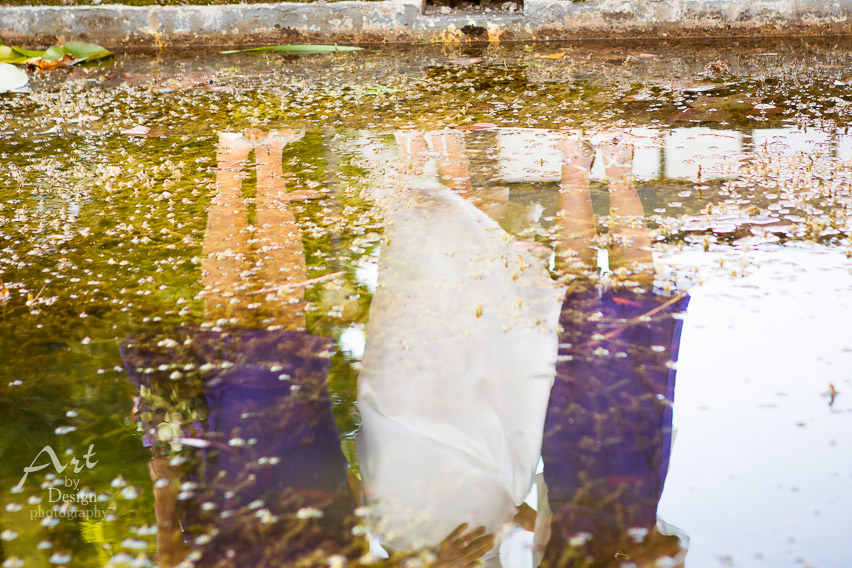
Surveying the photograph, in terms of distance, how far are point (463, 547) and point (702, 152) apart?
1.43 meters

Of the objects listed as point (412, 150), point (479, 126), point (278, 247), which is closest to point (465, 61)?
point (479, 126)

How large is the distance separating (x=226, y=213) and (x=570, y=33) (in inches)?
113

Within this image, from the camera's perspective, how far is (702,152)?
1826 mm

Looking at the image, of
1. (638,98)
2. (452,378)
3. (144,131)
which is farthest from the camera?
(638,98)

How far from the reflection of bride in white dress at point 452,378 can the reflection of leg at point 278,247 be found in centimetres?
14

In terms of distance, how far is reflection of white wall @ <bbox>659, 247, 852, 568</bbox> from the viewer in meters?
0.70

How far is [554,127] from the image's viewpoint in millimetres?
2127

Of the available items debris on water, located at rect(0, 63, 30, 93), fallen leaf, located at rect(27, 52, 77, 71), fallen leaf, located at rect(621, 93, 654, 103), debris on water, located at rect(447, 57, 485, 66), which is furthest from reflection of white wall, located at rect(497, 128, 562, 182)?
fallen leaf, located at rect(27, 52, 77, 71)

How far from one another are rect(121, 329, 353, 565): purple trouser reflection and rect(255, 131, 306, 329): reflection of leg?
7 cm

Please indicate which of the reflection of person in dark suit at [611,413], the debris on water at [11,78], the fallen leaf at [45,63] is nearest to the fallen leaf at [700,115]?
the reflection of person in dark suit at [611,413]

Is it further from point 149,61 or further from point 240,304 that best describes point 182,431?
point 149,61

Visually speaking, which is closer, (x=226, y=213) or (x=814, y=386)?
(x=814, y=386)

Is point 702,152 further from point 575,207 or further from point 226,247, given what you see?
point 226,247

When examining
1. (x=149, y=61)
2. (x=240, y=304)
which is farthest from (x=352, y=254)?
(x=149, y=61)
